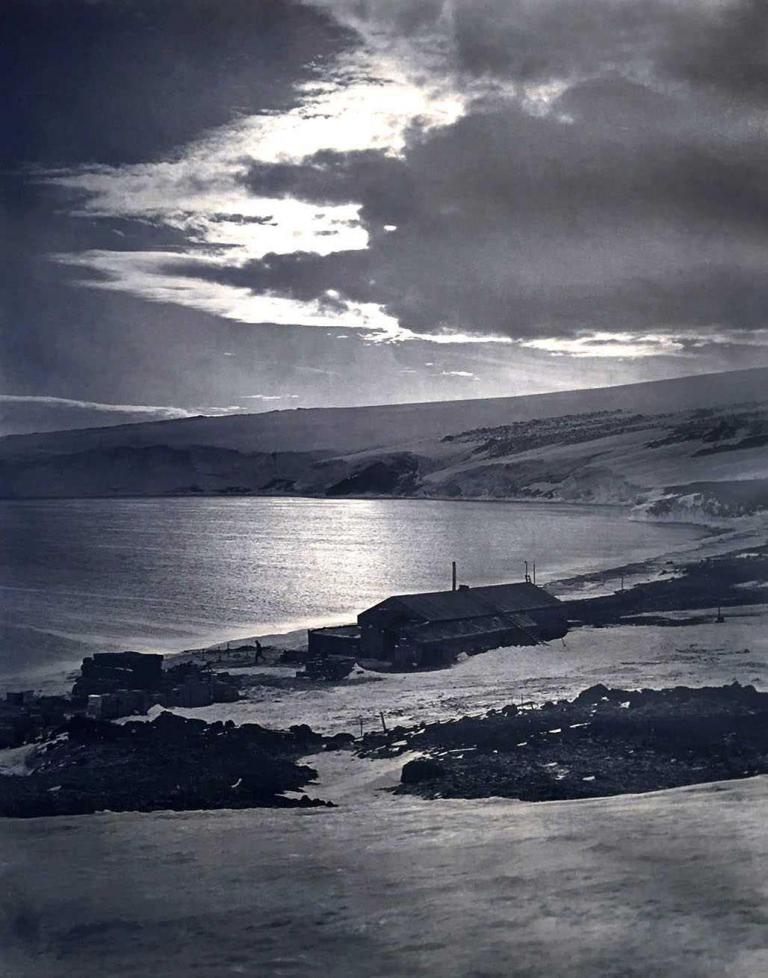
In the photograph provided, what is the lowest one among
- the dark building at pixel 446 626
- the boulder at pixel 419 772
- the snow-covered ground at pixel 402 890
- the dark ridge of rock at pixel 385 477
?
the snow-covered ground at pixel 402 890

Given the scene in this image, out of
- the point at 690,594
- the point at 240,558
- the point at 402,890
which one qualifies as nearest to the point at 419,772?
the point at 402,890

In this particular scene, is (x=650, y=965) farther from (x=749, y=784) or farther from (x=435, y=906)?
(x=749, y=784)

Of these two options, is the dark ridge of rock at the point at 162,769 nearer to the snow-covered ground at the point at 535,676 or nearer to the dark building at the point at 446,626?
the snow-covered ground at the point at 535,676

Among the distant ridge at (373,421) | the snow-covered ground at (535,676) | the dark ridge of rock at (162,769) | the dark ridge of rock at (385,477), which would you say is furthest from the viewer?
the dark ridge of rock at (385,477)

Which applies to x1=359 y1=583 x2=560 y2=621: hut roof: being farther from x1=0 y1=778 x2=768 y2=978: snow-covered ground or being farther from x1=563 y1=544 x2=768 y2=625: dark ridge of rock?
x1=0 y1=778 x2=768 y2=978: snow-covered ground

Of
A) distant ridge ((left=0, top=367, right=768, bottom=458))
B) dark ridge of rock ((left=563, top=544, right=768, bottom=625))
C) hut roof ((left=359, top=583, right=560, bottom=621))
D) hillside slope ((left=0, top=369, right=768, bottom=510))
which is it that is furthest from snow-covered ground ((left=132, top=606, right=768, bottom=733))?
distant ridge ((left=0, top=367, right=768, bottom=458))

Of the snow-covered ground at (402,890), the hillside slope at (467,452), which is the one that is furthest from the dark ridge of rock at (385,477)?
the snow-covered ground at (402,890)
